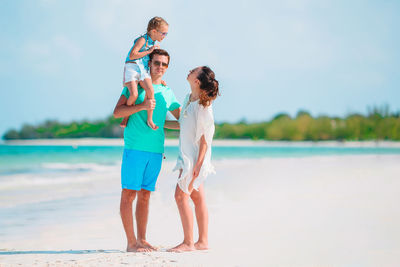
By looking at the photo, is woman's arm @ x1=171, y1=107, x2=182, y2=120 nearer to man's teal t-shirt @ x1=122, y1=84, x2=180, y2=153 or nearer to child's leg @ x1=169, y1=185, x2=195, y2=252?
man's teal t-shirt @ x1=122, y1=84, x2=180, y2=153

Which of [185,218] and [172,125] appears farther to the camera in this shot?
[172,125]

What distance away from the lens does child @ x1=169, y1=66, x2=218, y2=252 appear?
11.6 ft

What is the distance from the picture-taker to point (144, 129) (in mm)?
3586

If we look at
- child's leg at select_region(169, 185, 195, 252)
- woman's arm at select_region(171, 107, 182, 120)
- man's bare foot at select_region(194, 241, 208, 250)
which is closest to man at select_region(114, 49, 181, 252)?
woman's arm at select_region(171, 107, 182, 120)

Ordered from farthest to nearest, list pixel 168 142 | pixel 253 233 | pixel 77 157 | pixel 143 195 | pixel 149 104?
pixel 168 142 < pixel 77 157 < pixel 253 233 < pixel 143 195 < pixel 149 104

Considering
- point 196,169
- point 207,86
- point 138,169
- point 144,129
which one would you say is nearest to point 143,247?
point 138,169

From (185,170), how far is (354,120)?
193ft

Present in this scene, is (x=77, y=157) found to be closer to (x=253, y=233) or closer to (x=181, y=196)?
(x=253, y=233)

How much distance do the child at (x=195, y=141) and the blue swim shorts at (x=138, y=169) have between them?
0.21m

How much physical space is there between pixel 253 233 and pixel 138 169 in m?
1.54

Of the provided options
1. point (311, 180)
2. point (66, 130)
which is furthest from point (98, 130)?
point (311, 180)

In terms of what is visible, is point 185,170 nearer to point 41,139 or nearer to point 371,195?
point 371,195

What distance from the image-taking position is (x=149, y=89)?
3.45 metres

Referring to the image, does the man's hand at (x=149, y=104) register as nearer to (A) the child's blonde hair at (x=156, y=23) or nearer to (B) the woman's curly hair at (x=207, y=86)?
(B) the woman's curly hair at (x=207, y=86)
